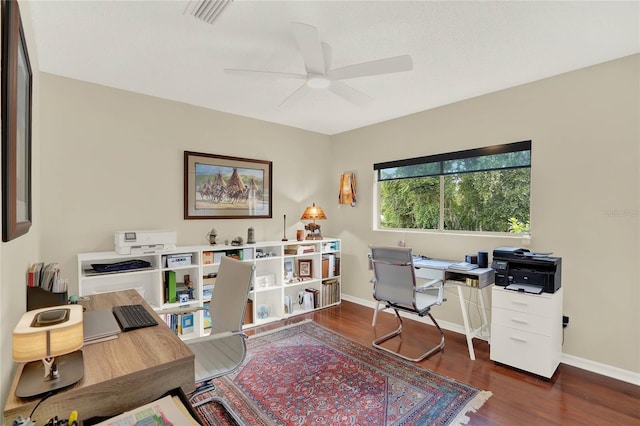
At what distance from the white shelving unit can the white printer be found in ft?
0.20

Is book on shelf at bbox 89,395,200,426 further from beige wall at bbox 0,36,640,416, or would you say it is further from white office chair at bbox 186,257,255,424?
beige wall at bbox 0,36,640,416

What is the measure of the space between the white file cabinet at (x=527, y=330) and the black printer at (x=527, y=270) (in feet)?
0.23

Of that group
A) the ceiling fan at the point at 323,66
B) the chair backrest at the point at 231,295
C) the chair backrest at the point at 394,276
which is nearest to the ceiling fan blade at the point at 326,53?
the ceiling fan at the point at 323,66

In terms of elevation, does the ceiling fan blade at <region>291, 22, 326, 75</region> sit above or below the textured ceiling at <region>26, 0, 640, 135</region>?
below

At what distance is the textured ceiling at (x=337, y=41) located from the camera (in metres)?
1.92

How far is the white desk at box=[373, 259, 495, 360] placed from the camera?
9.42 feet

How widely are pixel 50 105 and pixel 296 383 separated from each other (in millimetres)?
3205

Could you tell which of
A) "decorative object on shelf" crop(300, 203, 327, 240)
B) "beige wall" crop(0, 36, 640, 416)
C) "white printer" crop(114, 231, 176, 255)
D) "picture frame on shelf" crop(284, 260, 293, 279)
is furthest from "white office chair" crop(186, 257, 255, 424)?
"decorative object on shelf" crop(300, 203, 327, 240)

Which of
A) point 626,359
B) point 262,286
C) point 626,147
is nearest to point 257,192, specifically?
point 262,286

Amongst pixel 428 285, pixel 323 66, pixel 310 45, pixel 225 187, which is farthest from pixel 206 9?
pixel 428 285

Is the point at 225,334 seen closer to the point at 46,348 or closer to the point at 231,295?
the point at 231,295

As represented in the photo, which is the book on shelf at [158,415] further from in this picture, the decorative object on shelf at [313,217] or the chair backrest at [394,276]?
the decorative object on shelf at [313,217]

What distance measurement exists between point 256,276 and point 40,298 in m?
2.44

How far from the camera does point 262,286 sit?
154 inches
